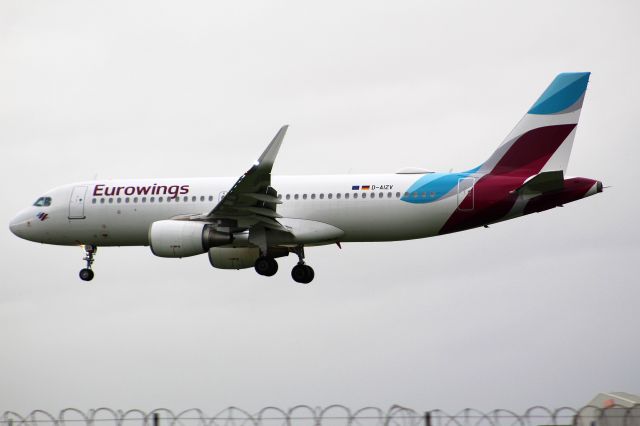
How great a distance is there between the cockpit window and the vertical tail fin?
18674mm

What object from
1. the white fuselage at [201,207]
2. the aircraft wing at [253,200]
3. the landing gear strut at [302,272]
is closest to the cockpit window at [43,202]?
the white fuselage at [201,207]

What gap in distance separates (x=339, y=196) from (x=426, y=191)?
3410 millimetres

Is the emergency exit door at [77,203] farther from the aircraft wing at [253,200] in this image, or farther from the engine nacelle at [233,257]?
the aircraft wing at [253,200]

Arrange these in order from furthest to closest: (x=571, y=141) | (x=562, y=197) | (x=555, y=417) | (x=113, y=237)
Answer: (x=113, y=237)
(x=571, y=141)
(x=562, y=197)
(x=555, y=417)

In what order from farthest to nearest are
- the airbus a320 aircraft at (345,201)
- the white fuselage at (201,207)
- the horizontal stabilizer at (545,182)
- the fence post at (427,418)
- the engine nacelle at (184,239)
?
the engine nacelle at (184,239)
the white fuselage at (201,207)
the airbus a320 aircraft at (345,201)
the horizontal stabilizer at (545,182)
the fence post at (427,418)

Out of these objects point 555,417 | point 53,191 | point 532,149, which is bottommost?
point 555,417

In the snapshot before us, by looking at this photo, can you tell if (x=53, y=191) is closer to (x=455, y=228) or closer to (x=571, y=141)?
(x=455, y=228)

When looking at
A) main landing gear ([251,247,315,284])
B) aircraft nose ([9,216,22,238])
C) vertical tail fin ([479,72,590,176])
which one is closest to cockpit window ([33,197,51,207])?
aircraft nose ([9,216,22,238])

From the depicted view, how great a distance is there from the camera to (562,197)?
127 feet

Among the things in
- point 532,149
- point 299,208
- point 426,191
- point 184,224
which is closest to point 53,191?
point 184,224

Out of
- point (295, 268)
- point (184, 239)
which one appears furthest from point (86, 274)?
point (295, 268)

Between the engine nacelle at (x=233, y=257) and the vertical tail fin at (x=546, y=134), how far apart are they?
10.4 meters

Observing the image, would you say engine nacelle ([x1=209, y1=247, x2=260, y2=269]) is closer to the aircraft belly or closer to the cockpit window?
the aircraft belly

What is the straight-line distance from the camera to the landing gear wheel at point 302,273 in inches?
1757
